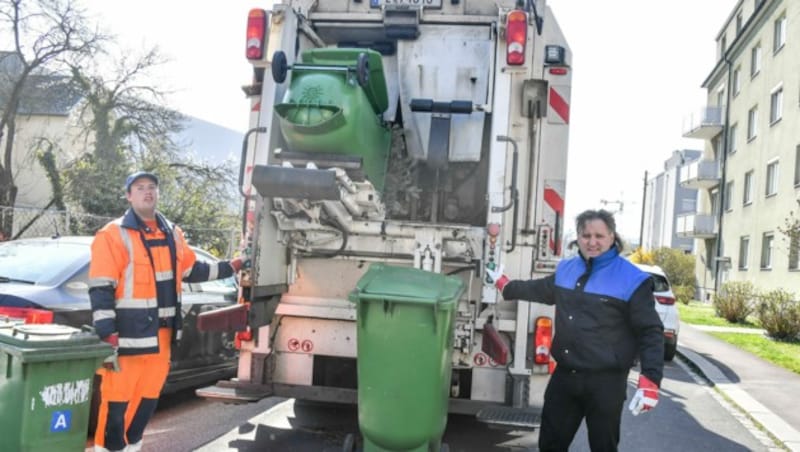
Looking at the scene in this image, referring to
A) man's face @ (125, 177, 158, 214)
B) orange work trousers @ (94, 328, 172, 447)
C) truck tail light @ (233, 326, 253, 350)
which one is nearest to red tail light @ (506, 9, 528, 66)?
man's face @ (125, 177, 158, 214)

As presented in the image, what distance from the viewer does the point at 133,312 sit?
12.2ft

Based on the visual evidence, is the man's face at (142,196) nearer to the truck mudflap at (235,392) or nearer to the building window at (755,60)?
the truck mudflap at (235,392)

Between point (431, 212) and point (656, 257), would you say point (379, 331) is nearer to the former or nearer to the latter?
point (431, 212)

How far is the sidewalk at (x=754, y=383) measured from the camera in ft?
21.6

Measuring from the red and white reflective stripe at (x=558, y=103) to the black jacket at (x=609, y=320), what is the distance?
1.71 m

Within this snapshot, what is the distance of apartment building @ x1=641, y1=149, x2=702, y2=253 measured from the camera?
200 feet

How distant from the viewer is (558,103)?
5113 mm

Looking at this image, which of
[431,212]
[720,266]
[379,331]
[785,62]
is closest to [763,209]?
[785,62]

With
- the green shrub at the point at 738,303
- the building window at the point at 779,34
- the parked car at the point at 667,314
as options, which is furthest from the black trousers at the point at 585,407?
the building window at the point at 779,34

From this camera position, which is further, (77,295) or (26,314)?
(77,295)

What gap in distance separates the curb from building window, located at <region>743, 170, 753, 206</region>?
1536cm

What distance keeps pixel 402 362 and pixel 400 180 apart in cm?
193

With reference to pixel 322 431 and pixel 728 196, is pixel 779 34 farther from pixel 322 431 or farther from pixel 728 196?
pixel 322 431

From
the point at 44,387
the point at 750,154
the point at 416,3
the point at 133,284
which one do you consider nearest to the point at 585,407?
the point at 133,284
